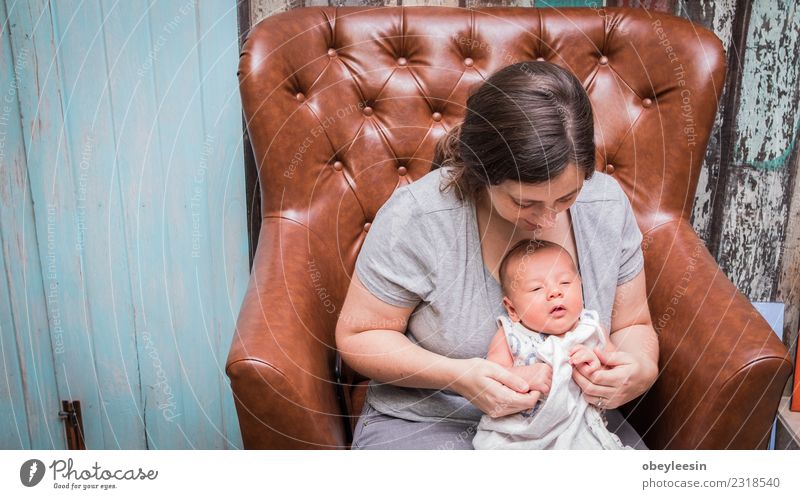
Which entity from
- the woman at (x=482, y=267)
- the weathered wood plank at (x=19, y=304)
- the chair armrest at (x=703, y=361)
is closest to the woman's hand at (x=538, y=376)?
the woman at (x=482, y=267)

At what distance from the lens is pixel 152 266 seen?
1.49 meters

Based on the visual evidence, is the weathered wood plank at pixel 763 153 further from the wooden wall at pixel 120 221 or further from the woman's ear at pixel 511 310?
the wooden wall at pixel 120 221

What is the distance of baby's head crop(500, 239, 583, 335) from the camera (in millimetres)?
982

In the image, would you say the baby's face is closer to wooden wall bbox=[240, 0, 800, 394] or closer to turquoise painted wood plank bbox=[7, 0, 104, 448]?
wooden wall bbox=[240, 0, 800, 394]

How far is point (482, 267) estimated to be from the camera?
104 centimetres

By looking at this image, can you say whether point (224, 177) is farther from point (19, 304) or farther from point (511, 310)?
point (511, 310)

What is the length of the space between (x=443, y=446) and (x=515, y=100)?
1.64 feet

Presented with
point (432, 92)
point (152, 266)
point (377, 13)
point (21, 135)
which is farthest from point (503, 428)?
point (21, 135)

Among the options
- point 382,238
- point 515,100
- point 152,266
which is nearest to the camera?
point 515,100

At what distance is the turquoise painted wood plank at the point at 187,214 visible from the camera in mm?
1329

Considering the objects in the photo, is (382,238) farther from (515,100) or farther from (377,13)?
(377,13)

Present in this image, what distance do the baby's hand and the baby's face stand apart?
0.04 metres
